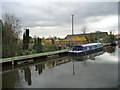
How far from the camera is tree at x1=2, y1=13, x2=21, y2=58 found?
11.5 metres

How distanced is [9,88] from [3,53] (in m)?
6.27

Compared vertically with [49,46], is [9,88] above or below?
below

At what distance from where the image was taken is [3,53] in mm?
11016

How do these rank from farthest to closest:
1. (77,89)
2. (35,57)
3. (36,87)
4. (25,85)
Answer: (35,57) < (25,85) < (36,87) < (77,89)

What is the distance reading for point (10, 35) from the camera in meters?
13.7

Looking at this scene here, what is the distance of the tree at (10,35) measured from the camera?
37.7 feet

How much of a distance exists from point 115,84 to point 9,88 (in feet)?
18.8

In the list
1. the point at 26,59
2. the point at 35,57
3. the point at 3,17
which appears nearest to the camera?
the point at 26,59

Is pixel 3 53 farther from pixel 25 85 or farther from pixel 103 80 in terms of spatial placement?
pixel 103 80

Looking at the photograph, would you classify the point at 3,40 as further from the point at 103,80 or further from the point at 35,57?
the point at 103,80

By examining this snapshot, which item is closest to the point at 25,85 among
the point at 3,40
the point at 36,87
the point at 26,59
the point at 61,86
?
the point at 36,87

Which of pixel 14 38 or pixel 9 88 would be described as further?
pixel 14 38

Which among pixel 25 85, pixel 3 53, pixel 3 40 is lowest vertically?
pixel 25 85

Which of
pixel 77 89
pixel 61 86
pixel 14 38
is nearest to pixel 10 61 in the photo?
pixel 14 38
